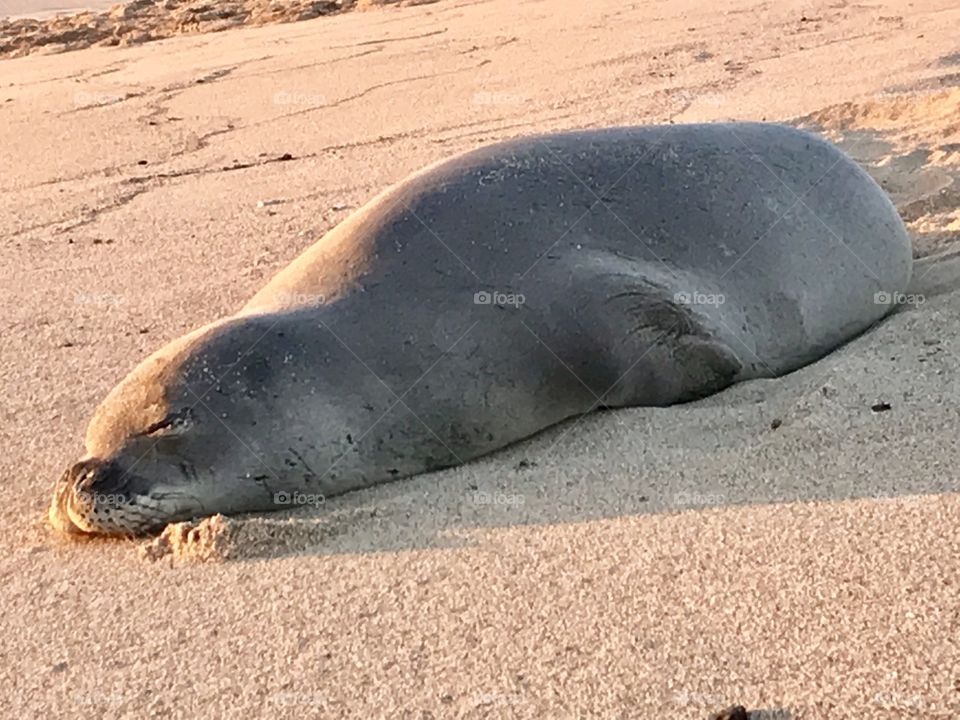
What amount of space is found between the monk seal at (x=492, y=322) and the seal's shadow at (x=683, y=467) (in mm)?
80

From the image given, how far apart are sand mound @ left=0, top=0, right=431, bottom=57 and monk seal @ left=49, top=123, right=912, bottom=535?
8021mm

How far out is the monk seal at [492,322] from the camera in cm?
272

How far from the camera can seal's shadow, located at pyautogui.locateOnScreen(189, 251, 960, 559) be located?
2531 mm

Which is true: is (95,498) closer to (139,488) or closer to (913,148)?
(139,488)

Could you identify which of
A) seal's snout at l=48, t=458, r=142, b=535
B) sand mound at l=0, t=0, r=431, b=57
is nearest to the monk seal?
seal's snout at l=48, t=458, r=142, b=535

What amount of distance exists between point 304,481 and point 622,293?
2.87ft

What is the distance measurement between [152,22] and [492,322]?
9246mm

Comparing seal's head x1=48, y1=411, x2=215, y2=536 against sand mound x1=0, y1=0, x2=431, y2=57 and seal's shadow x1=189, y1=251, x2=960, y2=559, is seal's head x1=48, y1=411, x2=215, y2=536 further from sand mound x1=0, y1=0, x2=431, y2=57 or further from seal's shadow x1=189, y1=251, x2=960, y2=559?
sand mound x1=0, y1=0, x2=431, y2=57

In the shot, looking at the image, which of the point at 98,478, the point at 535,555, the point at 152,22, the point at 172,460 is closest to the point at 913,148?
the point at 535,555

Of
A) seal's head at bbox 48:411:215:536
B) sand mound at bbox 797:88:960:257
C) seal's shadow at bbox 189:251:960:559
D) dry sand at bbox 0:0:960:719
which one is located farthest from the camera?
sand mound at bbox 797:88:960:257

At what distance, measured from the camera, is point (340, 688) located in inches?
81.0

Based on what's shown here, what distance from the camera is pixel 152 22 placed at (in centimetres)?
1119

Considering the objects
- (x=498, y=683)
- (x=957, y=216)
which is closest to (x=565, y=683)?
(x=498, y=683)

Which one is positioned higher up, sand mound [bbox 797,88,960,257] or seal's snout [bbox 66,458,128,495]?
seal's snout [bbox 66,458,128,495]
